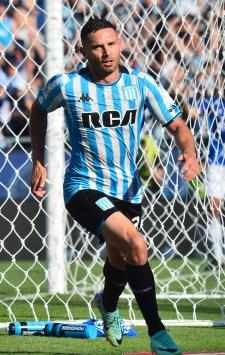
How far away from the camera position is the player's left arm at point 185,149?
4863mm

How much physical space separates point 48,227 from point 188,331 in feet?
6.54

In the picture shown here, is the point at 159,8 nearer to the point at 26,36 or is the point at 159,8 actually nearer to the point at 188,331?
the point at 26,36

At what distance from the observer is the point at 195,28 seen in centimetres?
764

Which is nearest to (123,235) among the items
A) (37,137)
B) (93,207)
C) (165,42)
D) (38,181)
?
(93,207)

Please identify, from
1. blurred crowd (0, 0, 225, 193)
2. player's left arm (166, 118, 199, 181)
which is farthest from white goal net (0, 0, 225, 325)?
player's left arm (166, 118, 199, 181)

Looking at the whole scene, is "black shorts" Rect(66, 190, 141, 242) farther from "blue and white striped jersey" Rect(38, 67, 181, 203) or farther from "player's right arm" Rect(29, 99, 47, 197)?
"player's right arm" Rect(29, 99, 47, 197)

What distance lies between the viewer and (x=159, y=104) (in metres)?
5.38

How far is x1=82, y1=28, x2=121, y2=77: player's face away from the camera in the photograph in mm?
5219

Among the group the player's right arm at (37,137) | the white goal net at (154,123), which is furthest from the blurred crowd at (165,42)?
the player's right arm at (37,137)

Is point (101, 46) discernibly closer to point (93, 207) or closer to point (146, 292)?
point (93, 207)

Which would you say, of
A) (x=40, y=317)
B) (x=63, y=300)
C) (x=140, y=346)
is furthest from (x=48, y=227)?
(x=140, y=346)

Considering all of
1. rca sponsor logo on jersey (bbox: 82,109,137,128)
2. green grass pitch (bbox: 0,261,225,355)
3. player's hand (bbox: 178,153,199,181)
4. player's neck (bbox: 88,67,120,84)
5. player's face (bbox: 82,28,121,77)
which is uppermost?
player's face (bbox: 82,28,121,77)

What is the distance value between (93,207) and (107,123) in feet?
1.55

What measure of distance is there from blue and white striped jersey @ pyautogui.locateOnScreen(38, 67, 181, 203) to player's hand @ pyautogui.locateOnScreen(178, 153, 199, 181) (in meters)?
0.43
